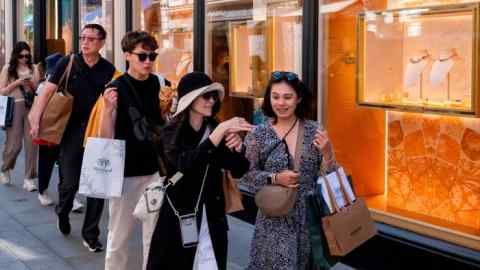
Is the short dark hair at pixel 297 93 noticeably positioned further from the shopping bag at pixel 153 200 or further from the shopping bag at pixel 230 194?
the shopping bag at pixel 153 200

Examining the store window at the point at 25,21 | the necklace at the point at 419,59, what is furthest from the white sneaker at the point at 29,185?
the necklace at the point at 419,59

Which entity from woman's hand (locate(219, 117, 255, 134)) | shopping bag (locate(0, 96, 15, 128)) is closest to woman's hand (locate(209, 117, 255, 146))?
woman's hand (locate(219, 117, 255, 134))

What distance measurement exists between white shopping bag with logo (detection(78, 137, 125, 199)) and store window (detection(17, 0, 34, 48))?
356 inches

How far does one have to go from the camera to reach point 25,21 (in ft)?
44.3

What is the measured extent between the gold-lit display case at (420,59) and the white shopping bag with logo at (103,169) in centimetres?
230

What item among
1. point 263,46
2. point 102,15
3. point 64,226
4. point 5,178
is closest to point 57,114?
point 64,226

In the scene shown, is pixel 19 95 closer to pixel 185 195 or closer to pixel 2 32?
pixel 185 195

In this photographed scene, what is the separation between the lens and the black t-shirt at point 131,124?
4.66m

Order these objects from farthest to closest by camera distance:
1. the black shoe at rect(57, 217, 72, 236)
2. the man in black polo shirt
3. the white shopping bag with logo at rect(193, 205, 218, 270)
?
the black shoe at rect(57, 217, 72, 236)
the man in black polo shirt
the white shopping bag with logo at rect(193, 205, 218, 270)

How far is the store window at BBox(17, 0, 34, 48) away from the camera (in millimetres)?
13089

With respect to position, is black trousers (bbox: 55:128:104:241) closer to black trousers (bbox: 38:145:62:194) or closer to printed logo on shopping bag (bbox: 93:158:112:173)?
black trousers (bbox: 38:145:62:194)

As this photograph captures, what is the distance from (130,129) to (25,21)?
380 inches

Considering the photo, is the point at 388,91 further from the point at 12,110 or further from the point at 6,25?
the point at 6,25

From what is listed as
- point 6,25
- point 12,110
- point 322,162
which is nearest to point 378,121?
point 322,162
